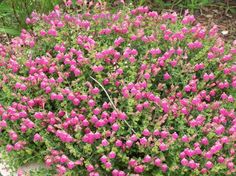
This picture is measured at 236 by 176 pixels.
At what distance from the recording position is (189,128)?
249 cm

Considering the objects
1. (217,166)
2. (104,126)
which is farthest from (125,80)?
(217,166)

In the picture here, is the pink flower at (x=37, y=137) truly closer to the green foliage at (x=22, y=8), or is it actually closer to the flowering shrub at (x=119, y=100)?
the flowering shrub at (x=119, y=100)

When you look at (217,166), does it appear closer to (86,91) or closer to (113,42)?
(86,91)

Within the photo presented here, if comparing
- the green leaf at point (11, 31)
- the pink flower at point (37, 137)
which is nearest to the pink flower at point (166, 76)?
the pink flower at point (37, 137)

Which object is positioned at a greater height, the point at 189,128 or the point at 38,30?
the point at 38,30

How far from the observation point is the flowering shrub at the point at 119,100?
2.40m

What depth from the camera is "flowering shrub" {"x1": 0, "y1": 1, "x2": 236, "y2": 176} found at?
2.40 metres

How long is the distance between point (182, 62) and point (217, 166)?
0.67m

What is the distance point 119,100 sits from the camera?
8.34 ft

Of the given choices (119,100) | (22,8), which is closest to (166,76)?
(119,100)

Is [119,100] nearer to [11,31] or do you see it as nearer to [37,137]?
[37,137]

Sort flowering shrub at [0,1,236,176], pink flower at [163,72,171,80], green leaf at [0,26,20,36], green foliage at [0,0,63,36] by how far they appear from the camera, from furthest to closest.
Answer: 1. green foliage at [0,0,63,36]
2. green leaf at [0,26,20,36]
3. pink flower at [163,72,171,80]
4. flowering shrub at [0,1,236,176]

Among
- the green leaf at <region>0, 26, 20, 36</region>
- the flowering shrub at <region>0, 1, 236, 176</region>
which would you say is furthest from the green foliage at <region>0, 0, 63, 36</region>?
the flowering shrub at <region>0, 1, 236, 176</region>

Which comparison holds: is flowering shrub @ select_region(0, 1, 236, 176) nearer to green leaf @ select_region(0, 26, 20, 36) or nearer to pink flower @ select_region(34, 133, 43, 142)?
pink flower @ select_region(34, 133, 43, 142)
